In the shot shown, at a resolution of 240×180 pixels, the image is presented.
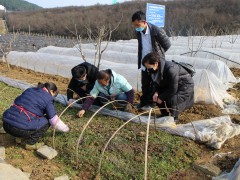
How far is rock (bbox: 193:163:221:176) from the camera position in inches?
100

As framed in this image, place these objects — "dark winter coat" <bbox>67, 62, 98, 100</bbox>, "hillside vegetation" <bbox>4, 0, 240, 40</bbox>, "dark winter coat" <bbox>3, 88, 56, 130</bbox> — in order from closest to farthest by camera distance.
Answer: "dark winter coat" <bbox>3, 88, 56, 130</bbox> < "dark winter coat" <bbox>67, 62, 98, 100</bbox> < "hillside vegetation" <bbox>4, 0, 240, 40</bbox>

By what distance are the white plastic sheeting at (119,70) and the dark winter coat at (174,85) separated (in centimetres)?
89

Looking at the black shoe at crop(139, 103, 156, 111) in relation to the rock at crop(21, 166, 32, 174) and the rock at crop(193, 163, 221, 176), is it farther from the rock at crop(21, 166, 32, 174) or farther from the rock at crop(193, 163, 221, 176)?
the rock at crop(21, 166, 32, 174)

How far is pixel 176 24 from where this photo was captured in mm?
34062

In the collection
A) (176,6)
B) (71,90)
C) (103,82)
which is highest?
(176,6)

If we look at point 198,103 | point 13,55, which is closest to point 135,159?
point 198,103

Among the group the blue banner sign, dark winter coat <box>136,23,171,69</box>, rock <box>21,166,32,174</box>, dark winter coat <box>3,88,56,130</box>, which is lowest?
rock <box>21,166,32,174</box>

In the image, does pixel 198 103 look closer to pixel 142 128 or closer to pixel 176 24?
pixel 142 128

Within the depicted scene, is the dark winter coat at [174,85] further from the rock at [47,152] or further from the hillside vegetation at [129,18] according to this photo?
the hillside vegetation at [129,18]

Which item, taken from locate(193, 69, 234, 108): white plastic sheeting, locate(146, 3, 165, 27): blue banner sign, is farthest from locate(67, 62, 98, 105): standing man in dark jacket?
locate(146, 3, 165, 27): blue banner sign

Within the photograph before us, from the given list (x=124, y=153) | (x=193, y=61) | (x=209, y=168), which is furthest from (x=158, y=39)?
(x=193, y=61)

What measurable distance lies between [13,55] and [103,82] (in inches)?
276

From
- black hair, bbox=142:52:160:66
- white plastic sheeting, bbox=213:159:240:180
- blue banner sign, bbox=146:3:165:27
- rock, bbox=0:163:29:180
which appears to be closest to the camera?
white plastic sheeting, bbox=213:159:240:180

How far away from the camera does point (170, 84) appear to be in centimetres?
335
